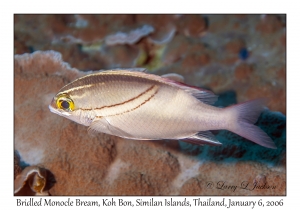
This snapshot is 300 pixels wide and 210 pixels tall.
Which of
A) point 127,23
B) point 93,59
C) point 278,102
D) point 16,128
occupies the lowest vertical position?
point 16,128

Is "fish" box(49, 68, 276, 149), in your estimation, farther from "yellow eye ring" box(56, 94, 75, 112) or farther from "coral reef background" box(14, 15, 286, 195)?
"coral reef background" box(14, 15, 286, 195)

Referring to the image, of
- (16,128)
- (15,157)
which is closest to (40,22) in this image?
(16,128)

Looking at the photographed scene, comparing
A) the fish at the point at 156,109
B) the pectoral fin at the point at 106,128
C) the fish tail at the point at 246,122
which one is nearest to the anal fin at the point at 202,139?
the fish at the point at 156,109

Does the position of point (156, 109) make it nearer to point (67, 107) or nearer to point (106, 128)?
point (106, 128)

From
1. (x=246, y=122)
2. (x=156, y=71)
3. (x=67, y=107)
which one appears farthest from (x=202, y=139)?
Answer: (x=156, y=71)

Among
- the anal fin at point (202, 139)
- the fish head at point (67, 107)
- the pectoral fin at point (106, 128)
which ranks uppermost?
the fish head at point (67, 107)

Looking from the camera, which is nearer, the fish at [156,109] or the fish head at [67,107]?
the fish at [156,109]

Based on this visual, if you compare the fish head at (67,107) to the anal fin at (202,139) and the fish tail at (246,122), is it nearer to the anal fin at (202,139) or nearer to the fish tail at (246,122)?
the anal fin at (202,139)

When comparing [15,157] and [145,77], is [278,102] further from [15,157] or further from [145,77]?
[15,157]
